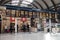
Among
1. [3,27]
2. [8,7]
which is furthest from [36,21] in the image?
[8,7]

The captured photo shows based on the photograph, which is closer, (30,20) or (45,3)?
(30,20)

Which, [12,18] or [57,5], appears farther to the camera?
[57,5]

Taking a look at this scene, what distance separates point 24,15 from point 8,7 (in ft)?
22.5

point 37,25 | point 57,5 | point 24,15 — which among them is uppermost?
point 57,5

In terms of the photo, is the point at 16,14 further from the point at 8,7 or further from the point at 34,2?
the point at 34,2

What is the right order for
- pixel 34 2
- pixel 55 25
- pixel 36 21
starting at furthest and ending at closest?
pixel 34 2, pixel 36 21, pixel 55 25

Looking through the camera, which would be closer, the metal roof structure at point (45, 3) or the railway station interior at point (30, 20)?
the railway station interior at point (30, 20)

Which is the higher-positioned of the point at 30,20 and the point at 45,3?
the point at 45,3

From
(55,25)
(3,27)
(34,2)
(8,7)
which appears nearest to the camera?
(8,7)

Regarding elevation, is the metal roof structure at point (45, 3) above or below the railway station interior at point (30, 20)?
above

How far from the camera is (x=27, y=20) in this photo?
27953 millimetres

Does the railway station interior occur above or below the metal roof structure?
below

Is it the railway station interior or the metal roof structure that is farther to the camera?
the metal roof structure

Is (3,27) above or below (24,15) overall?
below
